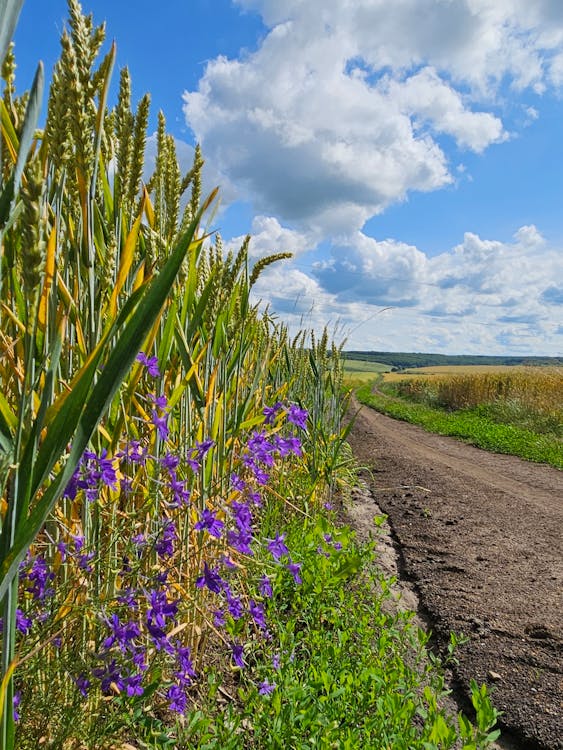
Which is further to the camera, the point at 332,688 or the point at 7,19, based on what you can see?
the point at 332,688

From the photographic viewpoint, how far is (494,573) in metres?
3.18

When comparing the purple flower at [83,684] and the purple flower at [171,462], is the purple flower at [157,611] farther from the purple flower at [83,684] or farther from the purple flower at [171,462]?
the purple flower at [171,462]

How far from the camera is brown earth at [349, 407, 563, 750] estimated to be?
211 cm

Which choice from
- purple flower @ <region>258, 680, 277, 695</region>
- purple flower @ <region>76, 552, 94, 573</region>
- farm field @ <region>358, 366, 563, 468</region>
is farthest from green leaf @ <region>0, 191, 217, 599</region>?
farm field @ <region>358, 366, 563, 468</region>

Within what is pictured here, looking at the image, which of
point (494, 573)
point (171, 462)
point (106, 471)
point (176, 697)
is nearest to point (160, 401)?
point (171, 462)

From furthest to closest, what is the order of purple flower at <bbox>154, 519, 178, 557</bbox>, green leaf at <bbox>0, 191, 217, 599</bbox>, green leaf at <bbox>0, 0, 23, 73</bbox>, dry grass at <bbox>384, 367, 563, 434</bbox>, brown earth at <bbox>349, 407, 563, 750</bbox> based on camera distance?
dry grass at <bbox>384, 367, 563, 434</bbox>, brown earth at <bbox>349, 407, 563, 750</bbox>, purple flower at <bbox>154, 519, 178, 557</bbox>, green leaf at <bbox>0, 191, 217, 599</bbox>, green leaf at <bbox>0, 0, 23, 73</bbox>

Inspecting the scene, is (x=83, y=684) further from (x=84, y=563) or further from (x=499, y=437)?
(x=499, y=437)

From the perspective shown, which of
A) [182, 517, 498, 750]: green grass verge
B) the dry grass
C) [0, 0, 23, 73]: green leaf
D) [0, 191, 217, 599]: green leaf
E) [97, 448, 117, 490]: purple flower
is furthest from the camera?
the dry grass

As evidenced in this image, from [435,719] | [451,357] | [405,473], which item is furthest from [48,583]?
[451,357]

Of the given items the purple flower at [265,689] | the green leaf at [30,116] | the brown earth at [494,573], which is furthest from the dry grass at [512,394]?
the green leaf at [30,116]

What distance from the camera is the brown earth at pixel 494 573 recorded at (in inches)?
83.2

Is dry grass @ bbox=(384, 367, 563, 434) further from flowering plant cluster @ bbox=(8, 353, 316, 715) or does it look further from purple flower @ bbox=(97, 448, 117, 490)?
purple flower @ bbox=(97, 448, 117, 490)

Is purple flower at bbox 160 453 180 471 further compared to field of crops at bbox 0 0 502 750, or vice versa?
purple flower at bbox 160 453 180 471

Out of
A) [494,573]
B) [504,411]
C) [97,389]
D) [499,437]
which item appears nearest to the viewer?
[97,389]
